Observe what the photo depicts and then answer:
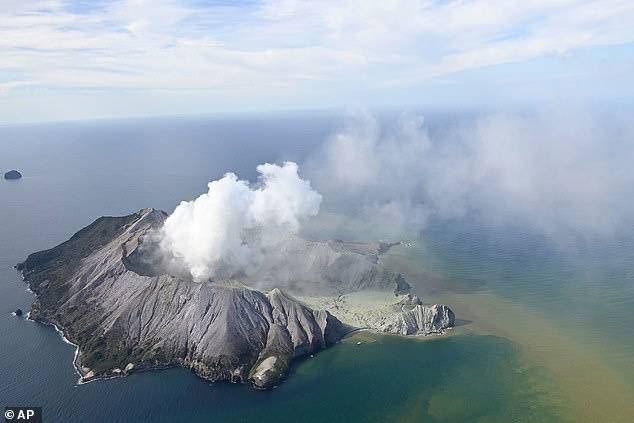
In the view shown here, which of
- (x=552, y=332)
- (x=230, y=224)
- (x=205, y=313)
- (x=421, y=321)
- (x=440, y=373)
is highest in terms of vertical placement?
(x=230, y=224)

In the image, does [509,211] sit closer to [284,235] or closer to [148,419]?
[284,235]

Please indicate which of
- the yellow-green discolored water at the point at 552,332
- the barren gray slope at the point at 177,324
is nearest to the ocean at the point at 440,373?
the yellow-green discolored water at the point at 552,332

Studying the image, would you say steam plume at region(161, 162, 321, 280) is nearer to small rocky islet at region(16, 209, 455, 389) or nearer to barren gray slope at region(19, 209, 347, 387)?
small rocky islet at region(16, 209, 455, 389)

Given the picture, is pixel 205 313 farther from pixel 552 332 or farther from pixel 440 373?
pixel 552 332

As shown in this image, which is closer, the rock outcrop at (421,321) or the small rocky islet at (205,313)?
the small rocky islet at (205,313)

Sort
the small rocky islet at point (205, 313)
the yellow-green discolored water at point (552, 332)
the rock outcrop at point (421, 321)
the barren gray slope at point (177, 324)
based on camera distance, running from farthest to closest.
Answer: the rock outcrop at point (421, 321) → the small rocky islet at point (205, 313) → the barren gray slope at point (177, 324) → the yellow-green discolored water at point (552, 332)

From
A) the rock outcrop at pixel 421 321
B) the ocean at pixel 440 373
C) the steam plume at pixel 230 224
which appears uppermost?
the steam plume at pixel 230 224

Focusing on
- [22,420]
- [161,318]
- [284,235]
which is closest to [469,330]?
[284,235]

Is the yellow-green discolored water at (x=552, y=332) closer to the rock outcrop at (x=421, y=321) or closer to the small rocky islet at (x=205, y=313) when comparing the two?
the rock outcrop at (x=421, y=321)

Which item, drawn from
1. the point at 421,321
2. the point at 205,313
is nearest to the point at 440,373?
the point at 421,321
